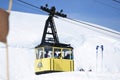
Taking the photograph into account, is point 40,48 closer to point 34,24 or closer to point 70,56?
point 70,56

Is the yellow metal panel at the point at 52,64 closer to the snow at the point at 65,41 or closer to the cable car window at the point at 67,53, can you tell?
the cable car window at the point at 67,53

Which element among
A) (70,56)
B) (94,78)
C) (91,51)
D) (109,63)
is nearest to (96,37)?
(91,51)

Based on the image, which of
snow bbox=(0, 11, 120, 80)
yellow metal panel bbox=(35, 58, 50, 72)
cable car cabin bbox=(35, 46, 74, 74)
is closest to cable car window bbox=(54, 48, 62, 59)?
cable car cabin bbox=(35, 46, 74, 74)

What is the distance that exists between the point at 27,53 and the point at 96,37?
5.13 meters

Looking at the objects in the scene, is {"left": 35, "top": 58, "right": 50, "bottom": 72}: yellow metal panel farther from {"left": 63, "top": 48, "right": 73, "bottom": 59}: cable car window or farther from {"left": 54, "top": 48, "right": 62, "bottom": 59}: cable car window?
{"left": 63, "top": 48, "right": 73, "bottom": 59}: cable car window

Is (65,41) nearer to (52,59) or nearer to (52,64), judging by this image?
(52,64)

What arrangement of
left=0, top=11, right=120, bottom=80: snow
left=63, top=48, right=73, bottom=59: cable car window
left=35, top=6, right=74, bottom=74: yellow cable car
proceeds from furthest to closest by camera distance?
left=0, top=11, right=120, bottom=80: snow → left=63, top=48, right=73, bottom=59: cable car window → left=35, top=6, right=74, bottom=74: yellow cable car

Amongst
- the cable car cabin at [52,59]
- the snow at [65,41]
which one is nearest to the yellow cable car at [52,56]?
the cable car cabin at [52,59]

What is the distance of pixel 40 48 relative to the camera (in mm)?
13359

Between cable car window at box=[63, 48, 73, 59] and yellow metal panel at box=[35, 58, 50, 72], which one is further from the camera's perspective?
cable car window at box=[63, 48, 73, 59]

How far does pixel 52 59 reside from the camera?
44.1 ft

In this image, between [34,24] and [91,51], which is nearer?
[91,51]

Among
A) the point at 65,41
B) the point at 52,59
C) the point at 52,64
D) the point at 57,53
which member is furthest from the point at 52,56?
the point at 65,41

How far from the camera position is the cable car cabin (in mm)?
13219
